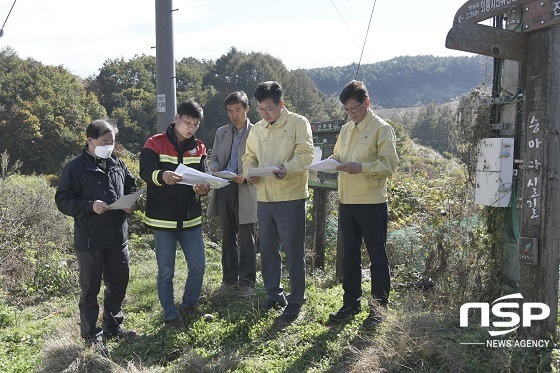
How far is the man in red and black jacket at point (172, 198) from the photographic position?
423 centimetres

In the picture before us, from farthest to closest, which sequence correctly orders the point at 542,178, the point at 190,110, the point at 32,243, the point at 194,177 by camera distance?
the point at 32,243 → the point at 190,110 → the point at 194,177 → the point at 542,178

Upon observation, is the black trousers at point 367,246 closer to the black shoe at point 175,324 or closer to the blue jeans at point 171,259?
the blue jeans at point 171,259

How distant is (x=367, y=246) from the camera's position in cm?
420

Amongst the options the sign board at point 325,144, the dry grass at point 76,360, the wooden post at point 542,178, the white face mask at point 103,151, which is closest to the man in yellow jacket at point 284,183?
the sign board at point 325,144

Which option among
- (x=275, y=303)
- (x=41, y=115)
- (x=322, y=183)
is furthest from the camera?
(x=41, y=115)

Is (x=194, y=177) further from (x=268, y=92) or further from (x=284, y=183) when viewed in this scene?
(x=268, y=92)

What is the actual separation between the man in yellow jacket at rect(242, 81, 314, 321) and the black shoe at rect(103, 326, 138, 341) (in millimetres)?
1298

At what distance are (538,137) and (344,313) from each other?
6.79ft

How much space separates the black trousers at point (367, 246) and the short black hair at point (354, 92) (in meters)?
0.87

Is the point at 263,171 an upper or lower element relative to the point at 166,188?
upper

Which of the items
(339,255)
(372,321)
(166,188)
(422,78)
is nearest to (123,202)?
(166,188)

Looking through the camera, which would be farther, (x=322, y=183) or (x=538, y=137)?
(x=322, y=183)

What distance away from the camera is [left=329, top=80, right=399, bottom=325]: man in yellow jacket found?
407 centimetres

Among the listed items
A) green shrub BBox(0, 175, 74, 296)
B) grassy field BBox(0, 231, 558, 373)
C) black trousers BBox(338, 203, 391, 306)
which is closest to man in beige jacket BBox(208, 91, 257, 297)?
grassy field BBox(0, 231, 558, 373)
